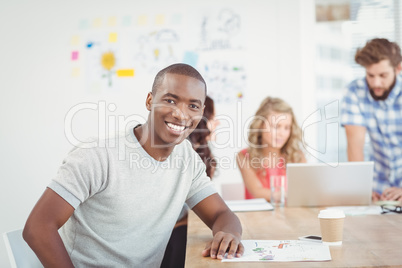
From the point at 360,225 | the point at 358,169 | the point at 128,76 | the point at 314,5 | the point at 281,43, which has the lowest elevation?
the point at 360,225

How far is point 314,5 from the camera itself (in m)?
3.96

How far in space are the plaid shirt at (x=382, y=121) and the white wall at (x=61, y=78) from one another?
0.90 m

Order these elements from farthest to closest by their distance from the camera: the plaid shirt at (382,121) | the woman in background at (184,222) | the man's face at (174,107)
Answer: the plaid shirt at (382,121)
the woman in background at (184,222)
the man's face at (174,107)

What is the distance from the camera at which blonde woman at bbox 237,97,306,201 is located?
2887 millimetres

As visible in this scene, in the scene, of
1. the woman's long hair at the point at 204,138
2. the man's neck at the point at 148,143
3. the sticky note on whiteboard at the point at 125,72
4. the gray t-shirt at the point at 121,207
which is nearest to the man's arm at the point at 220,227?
the gray t-shirt at the point at 121,207

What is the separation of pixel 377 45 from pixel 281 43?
1.20 m

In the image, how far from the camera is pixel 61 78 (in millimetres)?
3955

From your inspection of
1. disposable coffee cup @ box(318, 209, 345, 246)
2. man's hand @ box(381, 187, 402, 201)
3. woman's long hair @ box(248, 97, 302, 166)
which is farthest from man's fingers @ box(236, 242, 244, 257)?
woman's long hair @ box(248, 97, 302, 166)

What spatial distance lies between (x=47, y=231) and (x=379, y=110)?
2.18m

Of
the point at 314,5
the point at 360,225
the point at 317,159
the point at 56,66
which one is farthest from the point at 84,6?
the point at 360,225

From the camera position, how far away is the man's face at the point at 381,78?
8.93 feet

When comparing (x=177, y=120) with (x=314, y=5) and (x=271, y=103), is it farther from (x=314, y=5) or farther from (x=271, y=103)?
(x=314, y=5)

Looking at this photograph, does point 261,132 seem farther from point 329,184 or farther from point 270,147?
point 329,184

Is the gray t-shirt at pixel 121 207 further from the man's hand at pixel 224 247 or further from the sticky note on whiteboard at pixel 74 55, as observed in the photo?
the sticky note on whiteboard at pixel 74 55
